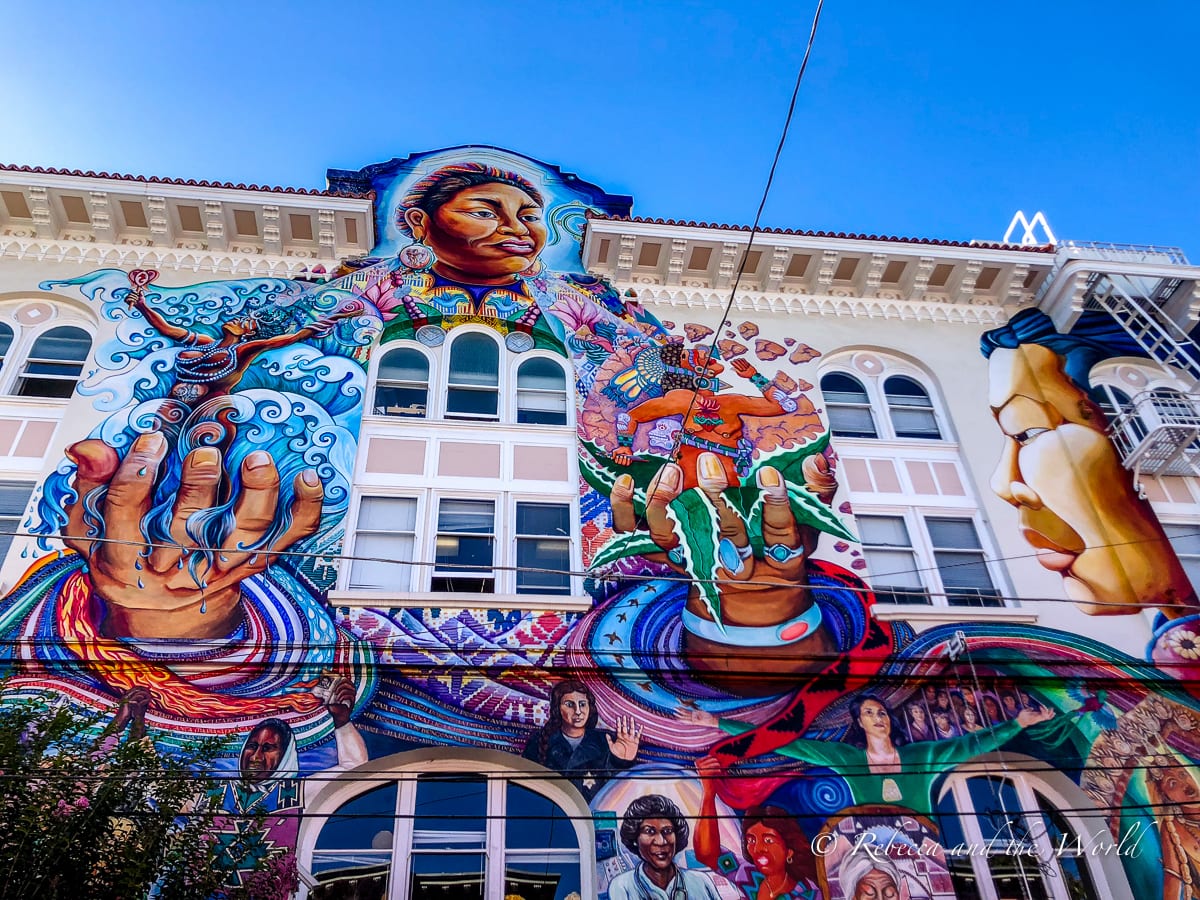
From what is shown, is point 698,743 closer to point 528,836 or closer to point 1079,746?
point 528,836

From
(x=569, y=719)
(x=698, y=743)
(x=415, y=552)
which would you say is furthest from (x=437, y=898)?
(x=415, y=552)

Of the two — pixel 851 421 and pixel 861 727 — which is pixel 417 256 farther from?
pixel 861 727

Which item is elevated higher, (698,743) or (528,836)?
(698,743)

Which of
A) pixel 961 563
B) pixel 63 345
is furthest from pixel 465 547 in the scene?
pixel 63 345

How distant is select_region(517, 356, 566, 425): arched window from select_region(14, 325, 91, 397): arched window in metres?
5.98

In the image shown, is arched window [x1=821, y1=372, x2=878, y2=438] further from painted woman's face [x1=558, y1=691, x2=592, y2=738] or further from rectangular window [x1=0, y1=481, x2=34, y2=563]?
rectangular window [x1=0, y1=481, x2=34, y2=563]

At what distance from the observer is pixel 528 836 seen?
10.6 meters

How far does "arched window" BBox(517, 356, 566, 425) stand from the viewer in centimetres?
1491

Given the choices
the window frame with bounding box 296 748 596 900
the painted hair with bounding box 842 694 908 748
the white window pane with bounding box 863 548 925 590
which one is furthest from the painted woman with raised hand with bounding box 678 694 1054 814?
the white window pane with bounding box 863 548 925 590

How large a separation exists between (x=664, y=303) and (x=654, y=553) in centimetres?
522

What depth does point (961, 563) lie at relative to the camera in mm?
13898

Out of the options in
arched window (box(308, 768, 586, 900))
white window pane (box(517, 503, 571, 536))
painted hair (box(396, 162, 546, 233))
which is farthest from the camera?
painted hair (box(396, 162, 546, 233))

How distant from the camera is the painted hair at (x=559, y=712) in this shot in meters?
11.0

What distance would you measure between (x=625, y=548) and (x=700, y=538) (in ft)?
3.18
